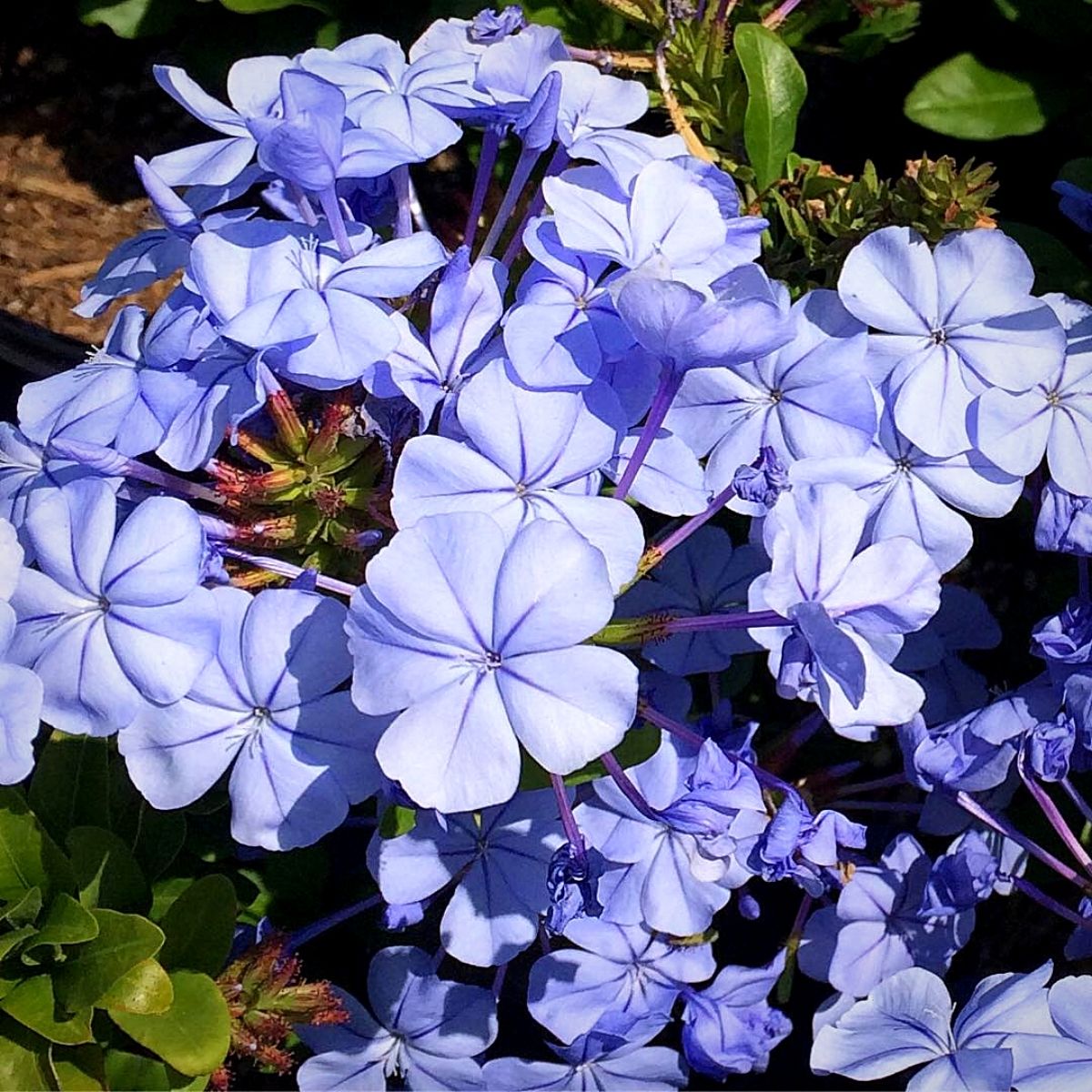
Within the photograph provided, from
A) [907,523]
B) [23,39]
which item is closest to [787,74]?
[907,523]

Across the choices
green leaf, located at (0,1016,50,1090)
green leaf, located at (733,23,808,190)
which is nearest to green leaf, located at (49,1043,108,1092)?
green leaf, located at (0,1016,50,1090)

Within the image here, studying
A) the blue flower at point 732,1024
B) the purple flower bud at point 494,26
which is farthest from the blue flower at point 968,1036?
the purple flower bud at point 494,26

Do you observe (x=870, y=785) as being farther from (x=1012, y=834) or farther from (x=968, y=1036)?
(x=968, y=1036)

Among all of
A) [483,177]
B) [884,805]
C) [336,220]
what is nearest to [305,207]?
[336,220]

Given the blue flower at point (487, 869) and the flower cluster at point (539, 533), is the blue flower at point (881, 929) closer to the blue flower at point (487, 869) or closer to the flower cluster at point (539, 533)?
the flower cluster at point (539, 533)

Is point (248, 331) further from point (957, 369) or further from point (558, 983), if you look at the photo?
point (558, 983)

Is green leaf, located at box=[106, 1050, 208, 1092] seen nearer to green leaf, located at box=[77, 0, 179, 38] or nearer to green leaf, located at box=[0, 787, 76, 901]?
green leaf, located at box=[0, 787, 76, 901]
